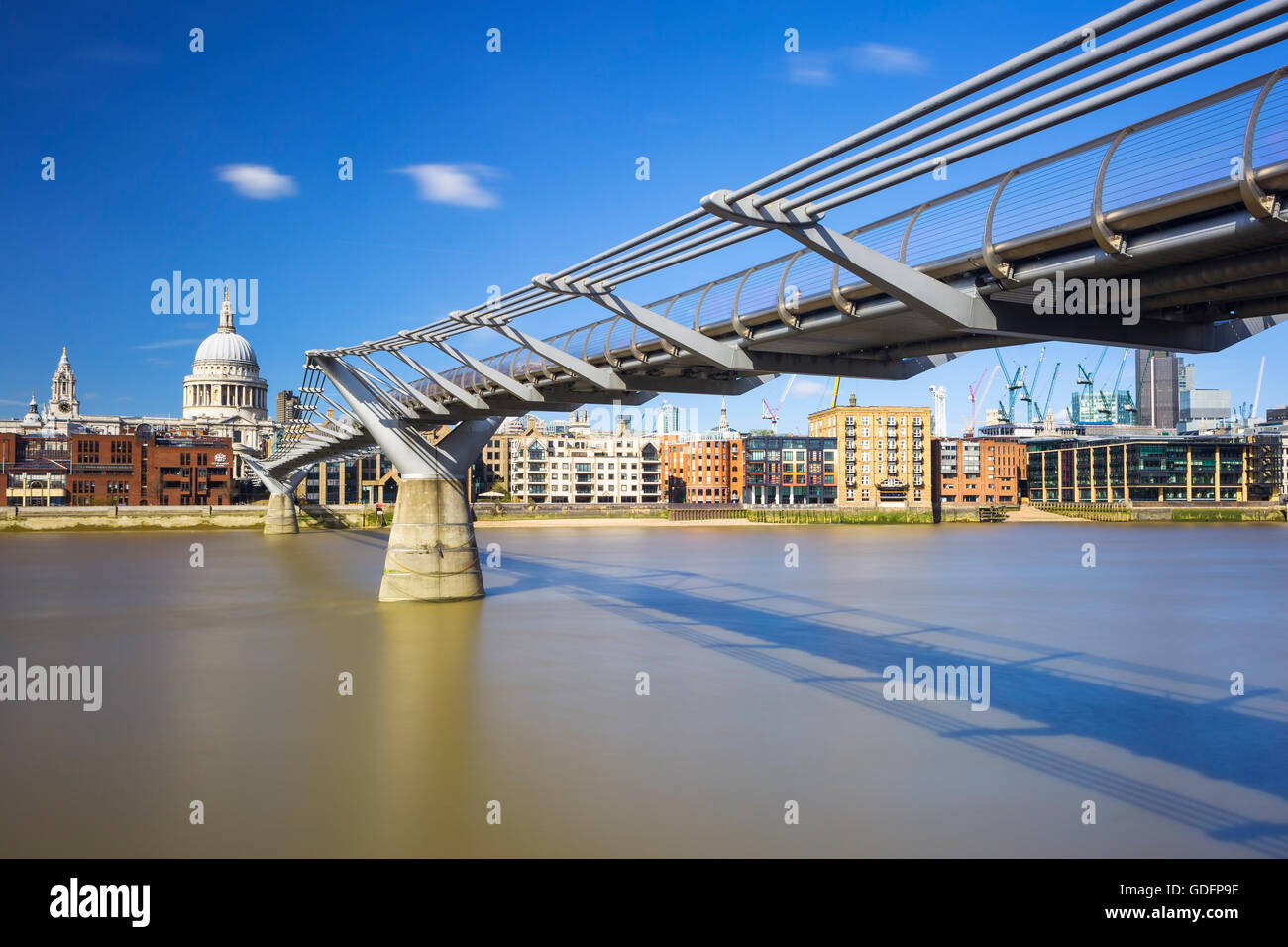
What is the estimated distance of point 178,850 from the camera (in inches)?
376

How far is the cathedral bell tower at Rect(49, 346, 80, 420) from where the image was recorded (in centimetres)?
16138

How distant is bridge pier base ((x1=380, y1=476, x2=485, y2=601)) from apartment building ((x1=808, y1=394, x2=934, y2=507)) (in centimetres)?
8826

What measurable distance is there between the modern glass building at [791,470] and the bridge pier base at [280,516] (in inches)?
2266

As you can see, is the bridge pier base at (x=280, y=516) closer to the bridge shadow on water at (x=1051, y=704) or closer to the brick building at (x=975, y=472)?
the bridge shadow on water at (x=1051, y=704)

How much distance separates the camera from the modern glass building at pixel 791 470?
11650 cm

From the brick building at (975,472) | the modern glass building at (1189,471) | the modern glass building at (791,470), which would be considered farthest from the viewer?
the brick building at (975,472)

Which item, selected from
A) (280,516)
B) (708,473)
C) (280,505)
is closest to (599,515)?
(708,473)

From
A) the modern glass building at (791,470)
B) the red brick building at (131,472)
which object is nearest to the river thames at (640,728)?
the red brick building at (131,472)

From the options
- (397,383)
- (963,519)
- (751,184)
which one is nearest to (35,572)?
(397,383)

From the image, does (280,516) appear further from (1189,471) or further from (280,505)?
(1189,471)

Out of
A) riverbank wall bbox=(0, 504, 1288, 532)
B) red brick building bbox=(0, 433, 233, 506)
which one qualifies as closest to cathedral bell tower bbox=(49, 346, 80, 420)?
red brick building bbox=(0, 433, 233, 506)

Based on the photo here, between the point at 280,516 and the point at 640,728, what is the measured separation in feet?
211

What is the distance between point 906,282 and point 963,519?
102419mm

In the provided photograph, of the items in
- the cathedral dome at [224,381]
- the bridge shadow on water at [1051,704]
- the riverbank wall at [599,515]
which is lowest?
the bridge shadow on water at [1051,704]
